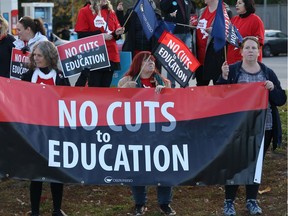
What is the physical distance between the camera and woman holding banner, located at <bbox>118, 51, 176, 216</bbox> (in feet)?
24.2

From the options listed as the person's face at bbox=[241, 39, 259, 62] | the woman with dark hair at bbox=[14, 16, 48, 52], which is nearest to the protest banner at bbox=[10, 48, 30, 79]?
the woman with dark hair at bbox=[14, 16, 48, 52]

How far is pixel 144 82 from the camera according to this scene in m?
7.46

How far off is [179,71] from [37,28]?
2.39 meters

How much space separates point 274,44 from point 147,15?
3090 cm

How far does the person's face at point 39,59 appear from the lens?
7324 mm

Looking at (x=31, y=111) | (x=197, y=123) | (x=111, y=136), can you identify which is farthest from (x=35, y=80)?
(x=197, y=123)

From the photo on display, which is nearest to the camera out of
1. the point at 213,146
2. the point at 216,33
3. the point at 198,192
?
the point at 213,146

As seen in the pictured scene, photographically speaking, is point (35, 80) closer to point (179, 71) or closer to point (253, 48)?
point (179, 71)

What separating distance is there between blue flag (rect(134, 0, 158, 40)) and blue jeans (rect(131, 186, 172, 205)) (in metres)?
1.93

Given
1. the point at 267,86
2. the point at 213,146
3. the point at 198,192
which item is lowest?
the point at 198,192

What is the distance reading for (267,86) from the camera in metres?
6.80

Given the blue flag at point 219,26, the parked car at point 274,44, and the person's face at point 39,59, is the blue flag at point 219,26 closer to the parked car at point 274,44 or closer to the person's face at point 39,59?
the person's face at point 39,59

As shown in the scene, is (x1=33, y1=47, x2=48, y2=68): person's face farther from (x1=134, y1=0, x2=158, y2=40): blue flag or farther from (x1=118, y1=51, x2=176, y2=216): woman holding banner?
(x1=134, y1=0, x2=158, y2=40): blue flag

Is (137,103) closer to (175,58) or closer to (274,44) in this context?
(175,58)
